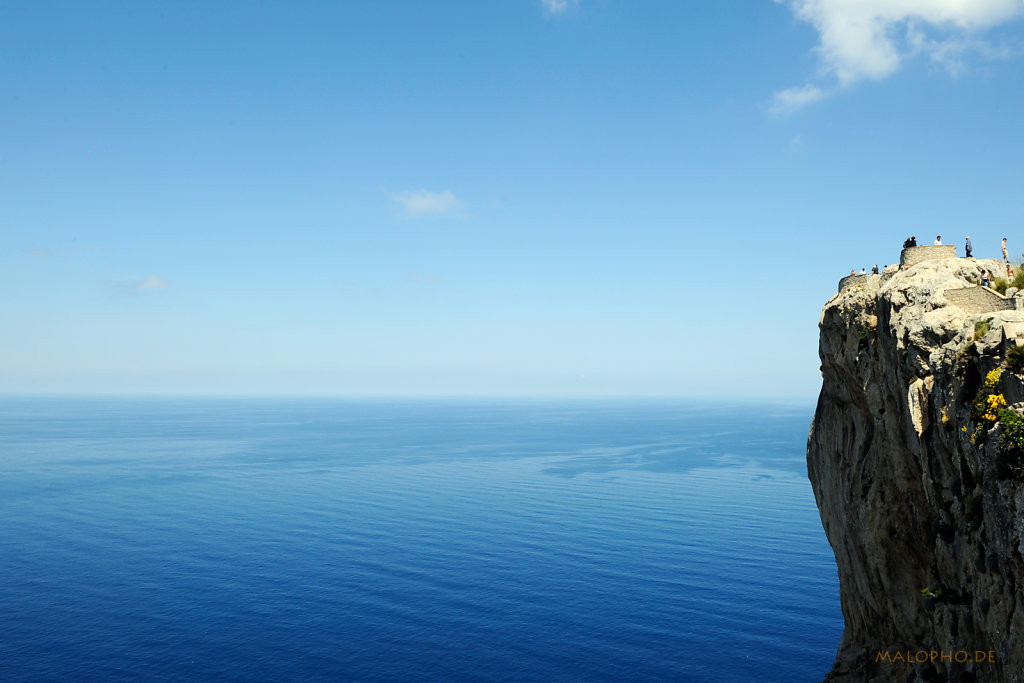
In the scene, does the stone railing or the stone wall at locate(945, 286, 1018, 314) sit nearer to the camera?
the stone wall at locate(945, 286, 1018, 314)

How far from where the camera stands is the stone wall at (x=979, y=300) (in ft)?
72.1

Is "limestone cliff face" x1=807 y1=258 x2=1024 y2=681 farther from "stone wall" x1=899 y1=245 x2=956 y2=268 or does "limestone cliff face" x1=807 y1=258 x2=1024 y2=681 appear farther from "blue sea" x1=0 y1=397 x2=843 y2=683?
"blue sea" x1=0 y1=397 x2=843 y2=683

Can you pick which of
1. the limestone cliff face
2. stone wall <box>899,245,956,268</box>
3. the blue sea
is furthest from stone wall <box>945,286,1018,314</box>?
the blue sea

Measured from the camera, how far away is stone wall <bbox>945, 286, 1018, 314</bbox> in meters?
22.0

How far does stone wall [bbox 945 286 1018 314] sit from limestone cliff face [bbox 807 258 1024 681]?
2.8 inches

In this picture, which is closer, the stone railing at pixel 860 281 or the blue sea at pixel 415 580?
the stone railing at pixel 860 281

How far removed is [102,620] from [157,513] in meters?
46.8

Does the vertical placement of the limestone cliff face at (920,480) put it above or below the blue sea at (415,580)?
above

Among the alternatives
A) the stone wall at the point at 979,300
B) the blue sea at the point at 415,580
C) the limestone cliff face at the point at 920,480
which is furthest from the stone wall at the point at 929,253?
the blue sea at the point at 415,580

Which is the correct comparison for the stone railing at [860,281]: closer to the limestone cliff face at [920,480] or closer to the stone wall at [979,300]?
the limestone cliff face at [920,480]

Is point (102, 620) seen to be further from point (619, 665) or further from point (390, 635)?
point (619, 665)

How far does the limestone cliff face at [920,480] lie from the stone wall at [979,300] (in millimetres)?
72

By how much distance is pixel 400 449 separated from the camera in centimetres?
19112

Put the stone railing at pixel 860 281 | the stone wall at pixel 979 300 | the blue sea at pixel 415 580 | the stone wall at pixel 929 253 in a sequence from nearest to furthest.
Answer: the stone wall at pixel 979 300
the stone wall at pixel 929 253
the stone railing at pixel 860 281
the blue sea at pixel 415 580
